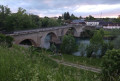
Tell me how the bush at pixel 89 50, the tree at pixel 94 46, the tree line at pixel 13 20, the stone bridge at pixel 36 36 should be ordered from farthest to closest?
1. the tree line at pixel 13 20
2. the stone bridge at pixel 36 36
3. the tree at pixel 94 46
4. the bush at pixel 89 50

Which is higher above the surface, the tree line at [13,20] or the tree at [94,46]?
the tree line at [13,20]

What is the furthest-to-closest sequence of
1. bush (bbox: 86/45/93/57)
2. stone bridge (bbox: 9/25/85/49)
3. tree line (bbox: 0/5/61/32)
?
tree line (bbox: 0/5/61/32) → stone bridge (bbox: 9/25/85/49) → bush (bbox: 86/45/93/57)

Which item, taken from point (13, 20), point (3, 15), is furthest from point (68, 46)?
point (3, 15)

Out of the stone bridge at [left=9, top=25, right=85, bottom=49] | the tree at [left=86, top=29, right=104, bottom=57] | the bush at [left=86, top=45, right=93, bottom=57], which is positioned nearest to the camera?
the bush at [left=86, top=45, right=93, bottom=57]

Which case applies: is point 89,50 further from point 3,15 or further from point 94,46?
point 3,15

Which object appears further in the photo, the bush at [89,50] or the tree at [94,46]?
the tree at [94,46]

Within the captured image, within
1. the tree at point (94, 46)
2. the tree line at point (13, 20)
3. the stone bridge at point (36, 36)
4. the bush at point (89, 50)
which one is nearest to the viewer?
the bush at point (89, 50)

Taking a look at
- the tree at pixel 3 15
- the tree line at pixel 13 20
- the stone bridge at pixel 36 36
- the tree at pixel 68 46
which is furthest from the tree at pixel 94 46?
the tree at pixel 3 15

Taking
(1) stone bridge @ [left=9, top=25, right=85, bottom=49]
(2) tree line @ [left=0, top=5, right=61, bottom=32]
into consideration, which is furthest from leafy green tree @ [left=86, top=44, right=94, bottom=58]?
(2) tree line @ [left=0, top=5, right=61, bottom=32]

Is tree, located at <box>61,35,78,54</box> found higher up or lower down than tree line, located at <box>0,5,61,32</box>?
lower down

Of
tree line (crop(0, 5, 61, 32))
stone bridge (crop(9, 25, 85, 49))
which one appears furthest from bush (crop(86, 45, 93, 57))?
tree line (crop(0, 5, 61, 32))

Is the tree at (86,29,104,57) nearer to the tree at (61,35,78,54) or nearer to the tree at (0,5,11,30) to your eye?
the tree at (61,35,78,54)

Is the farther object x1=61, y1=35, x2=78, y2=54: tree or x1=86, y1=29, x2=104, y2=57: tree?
x1=61, y1=35, x2=78, y2=54: tree

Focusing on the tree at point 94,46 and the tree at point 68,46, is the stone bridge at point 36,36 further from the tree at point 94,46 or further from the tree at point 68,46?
the tree at point 94,46
